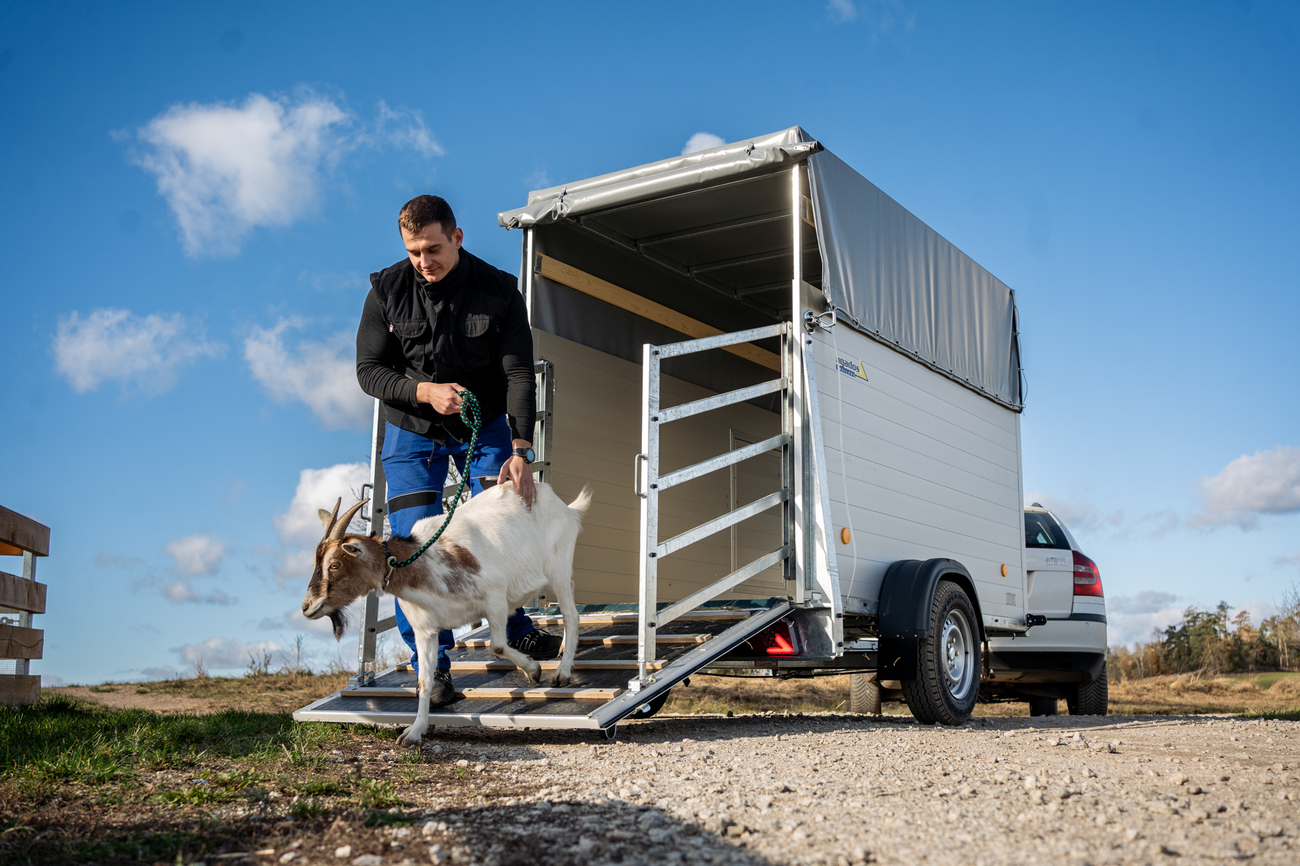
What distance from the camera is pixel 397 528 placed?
16.6ft

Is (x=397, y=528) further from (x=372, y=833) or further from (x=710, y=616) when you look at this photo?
(x=372, y=833)

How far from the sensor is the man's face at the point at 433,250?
4.71 meters

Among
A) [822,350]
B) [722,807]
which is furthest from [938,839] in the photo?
[822,350]

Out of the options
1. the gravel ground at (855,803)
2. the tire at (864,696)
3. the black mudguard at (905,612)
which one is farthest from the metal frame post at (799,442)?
the tire at (864,696)

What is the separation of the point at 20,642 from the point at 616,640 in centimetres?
507

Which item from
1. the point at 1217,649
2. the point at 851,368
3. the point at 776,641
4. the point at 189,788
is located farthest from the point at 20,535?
the point at 1217,649

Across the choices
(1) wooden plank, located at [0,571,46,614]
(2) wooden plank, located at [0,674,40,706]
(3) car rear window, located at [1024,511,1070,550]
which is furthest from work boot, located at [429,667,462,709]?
(3) car rear window, located at [1024,511,1070,550]

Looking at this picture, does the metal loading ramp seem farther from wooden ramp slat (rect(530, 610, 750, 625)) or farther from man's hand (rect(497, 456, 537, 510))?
man's hand (rect(497, 456, 537, 510))

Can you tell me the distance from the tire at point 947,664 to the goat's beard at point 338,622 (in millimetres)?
3408

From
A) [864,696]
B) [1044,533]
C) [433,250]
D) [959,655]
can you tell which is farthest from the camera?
[1044,533]

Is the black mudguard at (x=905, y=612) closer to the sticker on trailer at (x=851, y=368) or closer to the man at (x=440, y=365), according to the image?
the sticker on trailer at (x=851, y=368)

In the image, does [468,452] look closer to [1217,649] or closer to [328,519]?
[328,519]

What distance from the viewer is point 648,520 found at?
4.64 meters

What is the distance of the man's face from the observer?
471 centimetres
